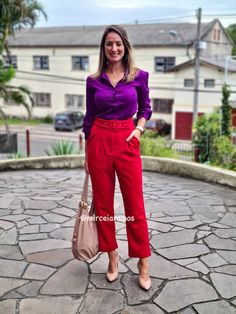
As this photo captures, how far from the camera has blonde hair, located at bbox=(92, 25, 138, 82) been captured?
2559 mm

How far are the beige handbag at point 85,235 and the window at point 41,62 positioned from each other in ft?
99.1

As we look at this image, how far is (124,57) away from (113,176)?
0.81m

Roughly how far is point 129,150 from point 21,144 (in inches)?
798

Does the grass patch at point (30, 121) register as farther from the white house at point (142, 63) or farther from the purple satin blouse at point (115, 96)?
the purple satin blouse at point (115, 96)

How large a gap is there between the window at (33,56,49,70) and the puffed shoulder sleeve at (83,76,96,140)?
30064 mm

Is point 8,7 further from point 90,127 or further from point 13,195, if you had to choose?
point 90,127

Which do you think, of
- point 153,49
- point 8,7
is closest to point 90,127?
point 8,7

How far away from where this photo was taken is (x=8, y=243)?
3434 millimetres

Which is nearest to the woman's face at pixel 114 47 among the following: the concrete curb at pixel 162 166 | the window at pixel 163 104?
the concrete curb at pixel 162 166

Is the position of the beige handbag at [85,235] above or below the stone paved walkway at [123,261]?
above

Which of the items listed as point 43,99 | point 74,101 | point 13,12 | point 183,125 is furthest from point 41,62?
point 13,12

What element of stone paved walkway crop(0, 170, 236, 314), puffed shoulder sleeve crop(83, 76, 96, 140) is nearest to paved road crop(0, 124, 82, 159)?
stone paved walkway crop(0, 170, 236, 314)

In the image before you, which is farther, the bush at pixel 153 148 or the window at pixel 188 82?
the window at pixel 188 82

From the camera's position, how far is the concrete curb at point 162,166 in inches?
217
